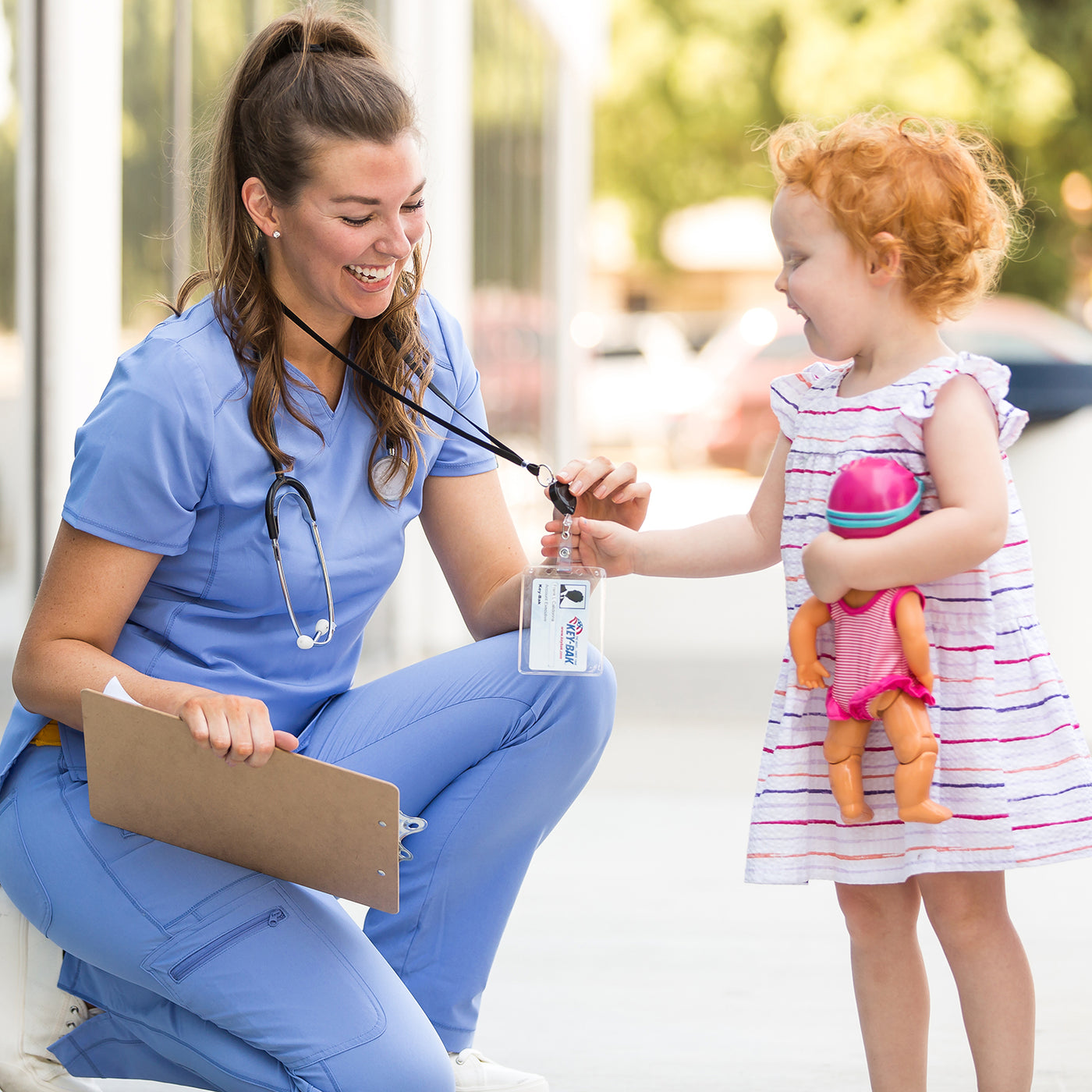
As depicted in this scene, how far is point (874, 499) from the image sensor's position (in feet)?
5.49

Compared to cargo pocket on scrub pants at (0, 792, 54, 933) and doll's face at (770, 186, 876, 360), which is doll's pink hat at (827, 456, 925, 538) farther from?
cargo pocket on scrub pants at (0, 792, 54, 933)

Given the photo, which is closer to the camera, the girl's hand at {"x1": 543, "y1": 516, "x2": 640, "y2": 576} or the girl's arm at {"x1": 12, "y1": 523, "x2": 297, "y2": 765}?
the girl's arm at {"x1": 12, "y1": 523, "x2": 297, "y2": 765}

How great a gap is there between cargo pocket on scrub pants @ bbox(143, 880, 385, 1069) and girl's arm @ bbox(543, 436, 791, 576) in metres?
0.63

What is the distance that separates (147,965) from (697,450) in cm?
1410

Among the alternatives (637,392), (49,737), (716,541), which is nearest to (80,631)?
(49,737)

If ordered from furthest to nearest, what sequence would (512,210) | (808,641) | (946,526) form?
(512,210), (808,641), (946,526)

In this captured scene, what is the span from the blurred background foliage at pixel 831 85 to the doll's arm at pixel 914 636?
13.7 meters

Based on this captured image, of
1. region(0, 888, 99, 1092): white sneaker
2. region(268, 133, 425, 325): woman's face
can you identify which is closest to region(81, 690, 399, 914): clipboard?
region(0, 888, 99, 1092): white sneaker

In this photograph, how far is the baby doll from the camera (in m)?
1.67

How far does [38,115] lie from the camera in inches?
136

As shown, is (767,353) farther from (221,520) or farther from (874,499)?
(874,499)

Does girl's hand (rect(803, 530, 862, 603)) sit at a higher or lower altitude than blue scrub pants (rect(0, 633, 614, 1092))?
higher

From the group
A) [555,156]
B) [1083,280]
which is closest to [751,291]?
[1083,280]

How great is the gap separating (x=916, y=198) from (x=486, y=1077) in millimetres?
1289
